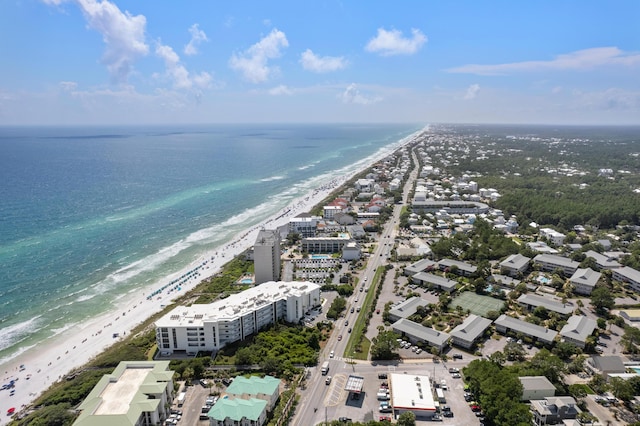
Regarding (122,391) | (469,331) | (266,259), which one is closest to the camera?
(122,391)

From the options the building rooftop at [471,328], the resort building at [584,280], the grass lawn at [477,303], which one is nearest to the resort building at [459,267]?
the grass lawn at [477,303]

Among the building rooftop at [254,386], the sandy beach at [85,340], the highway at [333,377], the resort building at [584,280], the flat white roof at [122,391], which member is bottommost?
the sandy beach at [85,340]

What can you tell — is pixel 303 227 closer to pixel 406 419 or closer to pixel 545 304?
pixel 545 304

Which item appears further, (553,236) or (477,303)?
(553,236)

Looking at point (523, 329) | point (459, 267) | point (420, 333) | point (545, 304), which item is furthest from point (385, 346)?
point (459, 267)

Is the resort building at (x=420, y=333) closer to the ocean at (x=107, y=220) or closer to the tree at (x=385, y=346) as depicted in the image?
the tree at (x=385, y=346)

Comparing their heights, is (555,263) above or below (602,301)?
above

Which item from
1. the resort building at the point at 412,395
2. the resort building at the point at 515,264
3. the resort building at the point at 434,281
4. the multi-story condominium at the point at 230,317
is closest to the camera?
the resort building at the point at 412,395

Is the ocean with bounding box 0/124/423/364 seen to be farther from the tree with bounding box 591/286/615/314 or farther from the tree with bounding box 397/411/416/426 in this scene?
the tree with bounding box 591/286/615/314
